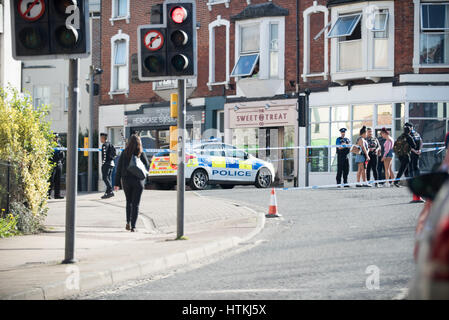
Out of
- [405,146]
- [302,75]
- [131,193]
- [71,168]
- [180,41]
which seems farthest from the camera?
[302,75]

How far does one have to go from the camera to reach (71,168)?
8852 millimetres

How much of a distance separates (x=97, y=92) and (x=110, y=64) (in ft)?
7.28

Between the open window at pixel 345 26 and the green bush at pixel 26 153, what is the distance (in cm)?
1708

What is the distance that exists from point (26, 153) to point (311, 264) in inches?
252

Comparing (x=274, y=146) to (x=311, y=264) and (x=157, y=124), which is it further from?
(x=311, y=264)

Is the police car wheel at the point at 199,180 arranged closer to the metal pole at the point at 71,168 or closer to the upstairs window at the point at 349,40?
the upstairs window at the point at 349,40

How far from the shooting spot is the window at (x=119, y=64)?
118 feet

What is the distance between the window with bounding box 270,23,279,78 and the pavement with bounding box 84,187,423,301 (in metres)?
16.3

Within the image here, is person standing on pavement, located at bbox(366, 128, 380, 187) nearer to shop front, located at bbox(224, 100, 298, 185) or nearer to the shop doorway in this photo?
shop front, located at bbox(224, 100, 298, 185)

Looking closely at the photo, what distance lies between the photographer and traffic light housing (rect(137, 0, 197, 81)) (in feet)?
35.1

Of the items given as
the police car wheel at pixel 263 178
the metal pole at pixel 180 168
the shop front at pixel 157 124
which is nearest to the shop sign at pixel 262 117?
the shop front at pixel 157 124

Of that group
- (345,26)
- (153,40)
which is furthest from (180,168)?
(345,26)

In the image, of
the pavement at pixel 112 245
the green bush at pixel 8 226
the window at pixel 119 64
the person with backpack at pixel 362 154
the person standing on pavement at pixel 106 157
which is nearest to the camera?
the pavement at pixel 112 245

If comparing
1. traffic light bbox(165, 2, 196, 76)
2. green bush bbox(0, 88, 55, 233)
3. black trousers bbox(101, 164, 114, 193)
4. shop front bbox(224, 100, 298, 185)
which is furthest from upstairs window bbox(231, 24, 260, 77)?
traffic light bbox(165, 2, 196, 76)
